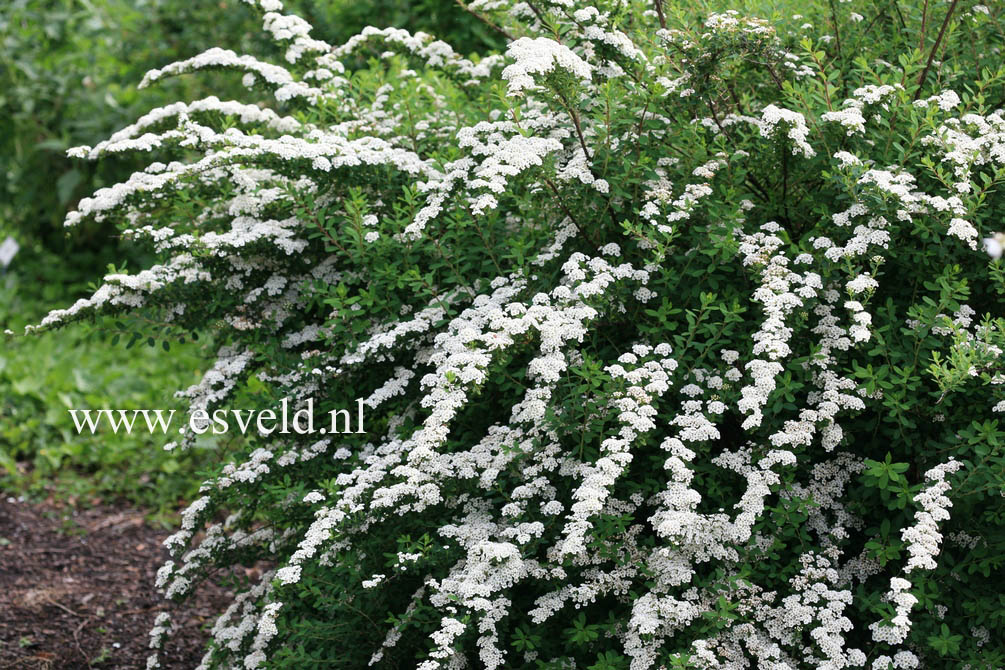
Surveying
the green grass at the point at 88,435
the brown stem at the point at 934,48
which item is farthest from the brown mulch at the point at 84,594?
the brown stem at the point at 934,48

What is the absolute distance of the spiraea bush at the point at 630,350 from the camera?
250 centimetres

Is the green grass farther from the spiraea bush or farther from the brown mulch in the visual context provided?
the spiraea bush

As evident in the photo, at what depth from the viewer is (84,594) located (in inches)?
171

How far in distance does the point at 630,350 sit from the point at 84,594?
9.23ft

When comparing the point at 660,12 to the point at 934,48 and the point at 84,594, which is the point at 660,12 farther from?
the point at 84,594

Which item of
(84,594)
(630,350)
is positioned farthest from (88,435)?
(630,350)

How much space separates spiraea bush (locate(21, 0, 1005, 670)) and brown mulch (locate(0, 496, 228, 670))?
771 millimetres

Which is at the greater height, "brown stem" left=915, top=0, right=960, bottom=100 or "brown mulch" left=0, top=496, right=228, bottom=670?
"brown stem" left=915, top=0, right=960, bottom=100

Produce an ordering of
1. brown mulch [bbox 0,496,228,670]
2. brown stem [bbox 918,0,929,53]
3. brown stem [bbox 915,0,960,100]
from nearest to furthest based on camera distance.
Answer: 1. brown stem [bbox 915,0,960,100]
2. brown stem [bbox 918,0,929,53]
3. brown mulch [bbox 0,496,228,670]

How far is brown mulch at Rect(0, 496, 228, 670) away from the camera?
3.89m

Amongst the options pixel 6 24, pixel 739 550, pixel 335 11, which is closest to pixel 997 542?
pixel 739 550

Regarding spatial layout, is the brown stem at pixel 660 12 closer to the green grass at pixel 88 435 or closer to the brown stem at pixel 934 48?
the brown stem at pixel 934 48

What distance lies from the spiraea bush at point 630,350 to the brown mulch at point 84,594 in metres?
0.77

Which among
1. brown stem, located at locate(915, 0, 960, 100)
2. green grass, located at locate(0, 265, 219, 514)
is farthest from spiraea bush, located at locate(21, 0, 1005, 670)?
green grass, located at locate(0, 265, 219, 514)
